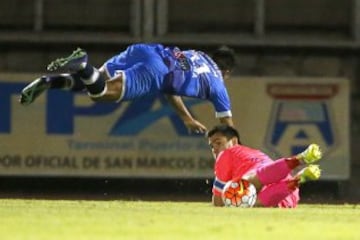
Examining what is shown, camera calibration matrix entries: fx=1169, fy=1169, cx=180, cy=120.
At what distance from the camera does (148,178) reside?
17.2m

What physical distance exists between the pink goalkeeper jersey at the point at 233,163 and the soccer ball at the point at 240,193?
240 mm

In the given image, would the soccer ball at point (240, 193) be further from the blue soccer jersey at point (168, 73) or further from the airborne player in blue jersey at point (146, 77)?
the blue soccer jersey at point (168, 73)

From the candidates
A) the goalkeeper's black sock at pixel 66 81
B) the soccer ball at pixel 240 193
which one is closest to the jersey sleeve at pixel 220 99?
the soccer ball at pixel 240 193

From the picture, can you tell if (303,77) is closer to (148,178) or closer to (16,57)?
(148,178)

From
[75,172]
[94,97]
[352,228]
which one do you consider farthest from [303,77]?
[352,228]

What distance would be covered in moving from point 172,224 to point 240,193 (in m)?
2.22

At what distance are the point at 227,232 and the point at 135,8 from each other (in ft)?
35.8

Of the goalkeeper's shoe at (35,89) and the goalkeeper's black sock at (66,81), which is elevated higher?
the goalkeeper's black sock at (66,81)

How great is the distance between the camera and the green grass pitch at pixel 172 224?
6434mm

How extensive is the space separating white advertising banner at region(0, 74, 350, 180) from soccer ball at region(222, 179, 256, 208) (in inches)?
304

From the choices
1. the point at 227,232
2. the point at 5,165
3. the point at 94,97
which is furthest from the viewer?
the point at 5,165

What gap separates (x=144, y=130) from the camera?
17094 millimetres

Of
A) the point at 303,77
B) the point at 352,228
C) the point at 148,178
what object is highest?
the point at 352,228

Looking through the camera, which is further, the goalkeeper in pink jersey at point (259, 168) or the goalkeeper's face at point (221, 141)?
the goalkeeper's face at point (221, 141)
